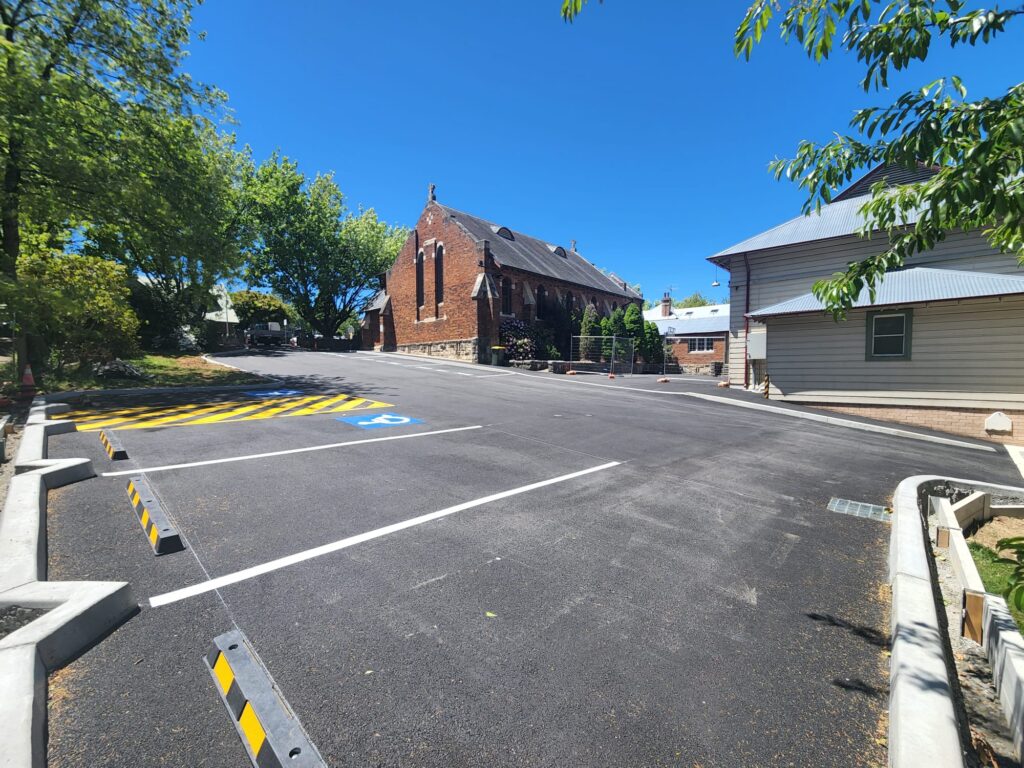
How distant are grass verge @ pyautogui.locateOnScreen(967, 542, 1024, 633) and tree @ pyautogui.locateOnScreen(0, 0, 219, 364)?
1802cm

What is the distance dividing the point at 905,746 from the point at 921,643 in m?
1.02

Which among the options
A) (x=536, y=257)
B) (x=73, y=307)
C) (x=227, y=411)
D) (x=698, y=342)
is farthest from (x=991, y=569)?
(x=698, y=342)

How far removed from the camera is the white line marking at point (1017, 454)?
9291 millimetres

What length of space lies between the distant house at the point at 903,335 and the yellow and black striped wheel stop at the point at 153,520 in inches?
496

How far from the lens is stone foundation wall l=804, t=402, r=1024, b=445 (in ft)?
39.3

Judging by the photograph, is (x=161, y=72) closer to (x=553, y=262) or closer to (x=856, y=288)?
(x=856, y=288)

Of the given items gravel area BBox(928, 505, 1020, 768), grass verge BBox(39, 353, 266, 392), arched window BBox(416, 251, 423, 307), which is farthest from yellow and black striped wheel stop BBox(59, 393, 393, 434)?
arched window BBox(416, 251, 423, 307)

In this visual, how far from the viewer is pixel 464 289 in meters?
32.7

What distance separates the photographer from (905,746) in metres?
2.06

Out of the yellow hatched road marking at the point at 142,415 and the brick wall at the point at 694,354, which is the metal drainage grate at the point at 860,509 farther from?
the brick wall at the point at 694,354

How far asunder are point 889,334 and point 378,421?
49.1 ft

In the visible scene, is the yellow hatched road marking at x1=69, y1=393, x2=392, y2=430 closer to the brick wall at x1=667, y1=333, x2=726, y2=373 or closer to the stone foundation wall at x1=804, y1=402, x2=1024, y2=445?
the stone foundation wall at x1=804, y1=402, x2=1024, y2=445

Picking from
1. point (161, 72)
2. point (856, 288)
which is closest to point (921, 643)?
point (856, 288)

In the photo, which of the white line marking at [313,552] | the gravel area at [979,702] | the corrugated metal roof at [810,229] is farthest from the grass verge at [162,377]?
the corrugated metal roof at [810,229]
